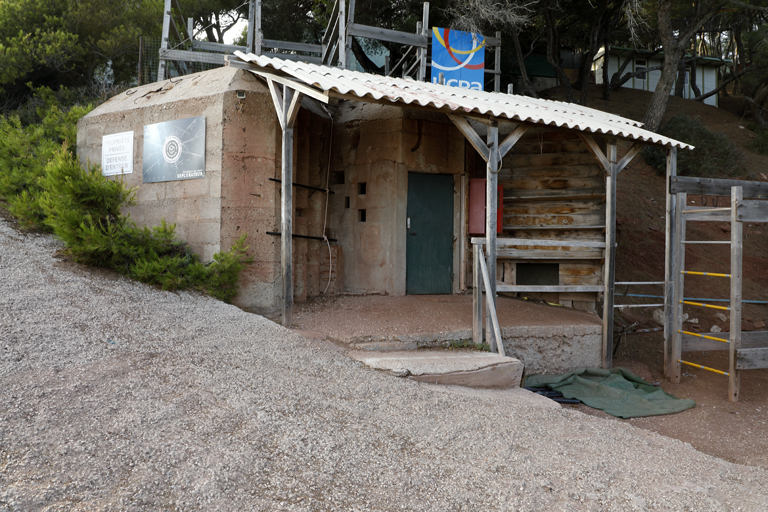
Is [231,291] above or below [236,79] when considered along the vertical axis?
below

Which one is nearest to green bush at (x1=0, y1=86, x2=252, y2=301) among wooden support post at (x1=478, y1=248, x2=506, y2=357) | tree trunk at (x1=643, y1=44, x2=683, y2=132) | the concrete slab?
the concrete slab

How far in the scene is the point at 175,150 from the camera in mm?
7145

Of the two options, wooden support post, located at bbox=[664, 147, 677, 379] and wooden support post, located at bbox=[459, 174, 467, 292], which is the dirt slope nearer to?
wooden support post, located at bbox=[664, 147, 677, 379]

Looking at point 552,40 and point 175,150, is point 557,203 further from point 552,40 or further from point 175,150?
point 552,40

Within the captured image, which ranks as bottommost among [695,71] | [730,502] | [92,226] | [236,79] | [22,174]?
[730,502]

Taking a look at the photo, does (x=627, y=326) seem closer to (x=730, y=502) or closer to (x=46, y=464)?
(x=730, y=502)

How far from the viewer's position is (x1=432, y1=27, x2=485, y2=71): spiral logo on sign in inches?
416

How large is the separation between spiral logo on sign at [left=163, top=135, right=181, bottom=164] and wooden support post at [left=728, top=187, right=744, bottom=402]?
24.5ft

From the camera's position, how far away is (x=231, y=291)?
6.67m

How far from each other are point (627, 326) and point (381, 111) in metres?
5.36

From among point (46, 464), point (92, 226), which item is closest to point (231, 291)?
point (92, 226)

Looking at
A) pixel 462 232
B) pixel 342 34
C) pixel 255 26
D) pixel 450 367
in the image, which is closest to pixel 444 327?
pixel 450 367

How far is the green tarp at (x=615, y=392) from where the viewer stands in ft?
19.5

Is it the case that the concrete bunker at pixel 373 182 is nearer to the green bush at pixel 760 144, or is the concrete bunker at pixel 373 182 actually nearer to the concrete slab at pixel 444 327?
the concrete slab at pixel 444 327
